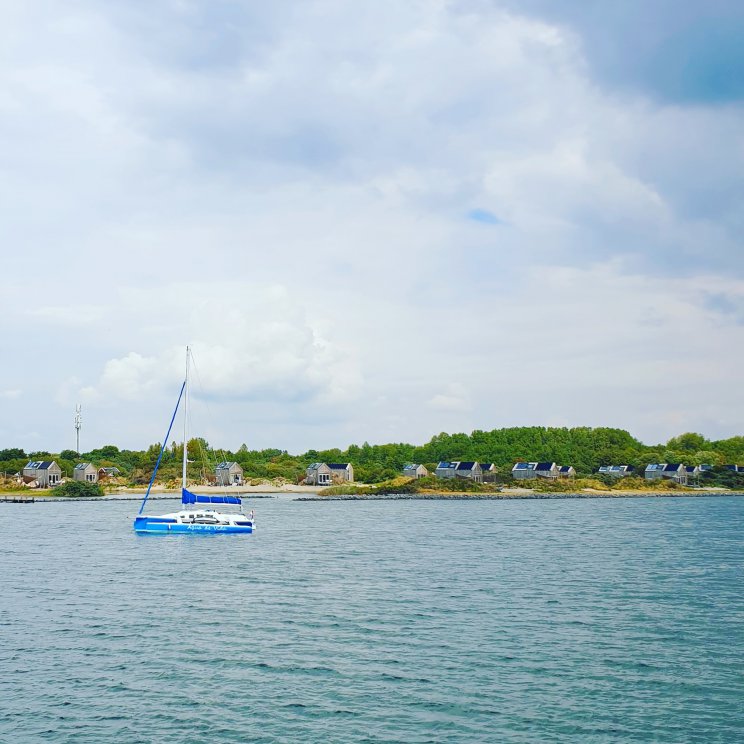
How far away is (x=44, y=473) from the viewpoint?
18912 cm

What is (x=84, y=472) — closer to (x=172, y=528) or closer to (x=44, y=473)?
(x=44, y=473)

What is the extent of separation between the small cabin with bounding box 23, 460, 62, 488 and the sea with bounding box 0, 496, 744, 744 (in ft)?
418

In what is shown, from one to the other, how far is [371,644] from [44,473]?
177 meters

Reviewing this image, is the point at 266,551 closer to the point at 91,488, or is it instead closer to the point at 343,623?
the point at 343,623

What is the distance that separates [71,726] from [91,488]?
510ft

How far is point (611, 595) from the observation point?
150ft

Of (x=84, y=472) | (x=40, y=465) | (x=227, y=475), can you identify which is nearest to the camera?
(x=84, y=472)

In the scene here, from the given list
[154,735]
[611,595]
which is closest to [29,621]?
[154,735]

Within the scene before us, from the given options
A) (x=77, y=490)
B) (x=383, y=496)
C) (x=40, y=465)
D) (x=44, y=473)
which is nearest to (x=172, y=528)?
(x=77, y=490)

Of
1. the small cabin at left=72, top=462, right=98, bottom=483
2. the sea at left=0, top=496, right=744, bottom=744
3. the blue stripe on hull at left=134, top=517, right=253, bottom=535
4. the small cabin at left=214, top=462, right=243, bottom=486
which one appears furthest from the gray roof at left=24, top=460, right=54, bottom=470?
the sea at left=0, top=496, right=744, bottom=744

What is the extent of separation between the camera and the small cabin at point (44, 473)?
188750mm

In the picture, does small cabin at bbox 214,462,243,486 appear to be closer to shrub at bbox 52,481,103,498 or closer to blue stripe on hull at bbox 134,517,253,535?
shrub at bbox 52,481,103,498

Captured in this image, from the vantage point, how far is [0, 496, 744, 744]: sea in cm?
2395

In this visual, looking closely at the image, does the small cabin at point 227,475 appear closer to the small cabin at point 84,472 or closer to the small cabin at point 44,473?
the small cabin at point 84,472
